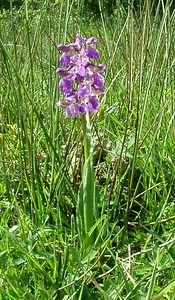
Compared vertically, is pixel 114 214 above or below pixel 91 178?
below

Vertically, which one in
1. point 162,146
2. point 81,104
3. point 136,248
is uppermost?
point 81,104

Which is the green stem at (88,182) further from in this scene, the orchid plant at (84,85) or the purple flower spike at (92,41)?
the purple flower spike at (92,41)

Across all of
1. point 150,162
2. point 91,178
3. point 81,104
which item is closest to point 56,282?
point 91,178

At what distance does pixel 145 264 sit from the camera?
2.74 feet

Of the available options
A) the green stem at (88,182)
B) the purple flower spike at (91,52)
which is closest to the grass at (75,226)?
the green stem at (88,182)

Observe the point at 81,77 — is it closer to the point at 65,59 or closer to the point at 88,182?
the point at 65,59

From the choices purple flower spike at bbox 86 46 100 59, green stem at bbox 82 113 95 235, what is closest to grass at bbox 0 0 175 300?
green stem at bbox 82 113 95 235

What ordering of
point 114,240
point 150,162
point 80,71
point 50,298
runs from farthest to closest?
1. point 150,162
2. point 114,240
3. point 80,71
4. point 50,298

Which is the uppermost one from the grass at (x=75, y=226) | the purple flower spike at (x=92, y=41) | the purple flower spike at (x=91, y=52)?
the purple flower spike at (x=92, y=41)

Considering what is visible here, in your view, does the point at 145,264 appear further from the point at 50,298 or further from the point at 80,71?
the point at 80,71

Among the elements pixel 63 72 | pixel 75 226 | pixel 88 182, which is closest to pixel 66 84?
pixel 63 72

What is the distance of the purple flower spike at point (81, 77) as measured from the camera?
2.84 ft

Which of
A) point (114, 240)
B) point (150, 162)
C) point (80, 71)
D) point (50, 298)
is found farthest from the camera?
point (150, 162)

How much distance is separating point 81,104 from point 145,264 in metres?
0.28
